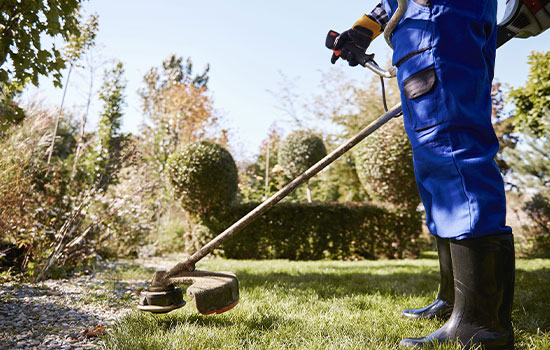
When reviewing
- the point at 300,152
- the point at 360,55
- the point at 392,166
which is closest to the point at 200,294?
the point at 360,55

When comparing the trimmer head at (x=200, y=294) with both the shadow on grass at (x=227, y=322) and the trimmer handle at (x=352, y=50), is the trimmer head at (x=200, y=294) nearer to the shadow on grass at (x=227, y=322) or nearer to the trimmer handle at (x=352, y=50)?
the shadow on grass at (x=227, y=322)

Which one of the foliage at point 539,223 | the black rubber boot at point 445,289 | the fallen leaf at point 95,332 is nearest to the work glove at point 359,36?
the black rubber boot at point 445,289

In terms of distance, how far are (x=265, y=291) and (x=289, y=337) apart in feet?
3.49

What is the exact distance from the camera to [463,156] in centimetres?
128

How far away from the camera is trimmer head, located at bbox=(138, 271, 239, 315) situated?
148 centimetres

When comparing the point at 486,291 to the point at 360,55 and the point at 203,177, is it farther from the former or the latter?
the point at 203,177

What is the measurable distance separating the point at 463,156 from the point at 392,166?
5795mm

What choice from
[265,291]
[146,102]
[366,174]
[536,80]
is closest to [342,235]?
[366,174]

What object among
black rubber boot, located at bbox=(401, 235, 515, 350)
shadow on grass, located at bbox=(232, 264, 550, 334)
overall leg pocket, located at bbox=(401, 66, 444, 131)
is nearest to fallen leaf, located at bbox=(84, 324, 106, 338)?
shadow on grass, located at bbox=(232, 264, 550, 334)

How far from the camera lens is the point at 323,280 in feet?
10.7

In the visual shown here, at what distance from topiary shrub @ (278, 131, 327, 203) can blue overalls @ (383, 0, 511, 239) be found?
29.1 feet

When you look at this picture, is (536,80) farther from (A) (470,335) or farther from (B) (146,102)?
(B) (146,102)

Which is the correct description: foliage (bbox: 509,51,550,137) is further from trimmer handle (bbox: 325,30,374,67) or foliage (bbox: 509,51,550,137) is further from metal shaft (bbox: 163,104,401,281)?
metal shaft (bbox: 163,104,401,281)

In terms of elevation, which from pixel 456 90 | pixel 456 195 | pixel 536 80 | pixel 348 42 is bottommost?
pixel 456 195
